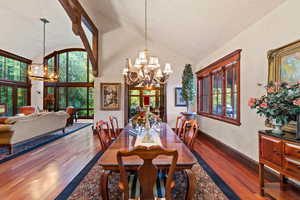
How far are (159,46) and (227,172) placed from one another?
17.4 feet

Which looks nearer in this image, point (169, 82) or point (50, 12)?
point (50, 12)

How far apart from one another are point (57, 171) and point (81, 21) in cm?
434

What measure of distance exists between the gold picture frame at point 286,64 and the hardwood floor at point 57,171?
1.12 m

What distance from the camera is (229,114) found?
13.6 feet

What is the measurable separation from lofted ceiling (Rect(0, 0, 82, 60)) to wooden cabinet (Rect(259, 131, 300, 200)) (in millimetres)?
6658

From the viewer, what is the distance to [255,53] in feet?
10.1

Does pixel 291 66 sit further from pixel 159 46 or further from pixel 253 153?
pixel 159 46

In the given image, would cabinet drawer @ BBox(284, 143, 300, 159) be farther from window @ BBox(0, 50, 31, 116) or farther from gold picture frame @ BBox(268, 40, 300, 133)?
window @ BBox(0, 50, 31, 116)

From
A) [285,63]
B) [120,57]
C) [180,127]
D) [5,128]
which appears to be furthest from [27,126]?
[285,63]

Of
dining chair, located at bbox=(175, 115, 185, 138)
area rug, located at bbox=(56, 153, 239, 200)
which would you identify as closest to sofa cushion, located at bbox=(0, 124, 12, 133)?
area rug, located at bbox=(56, 153, 239, 200)

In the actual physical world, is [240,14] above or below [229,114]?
above

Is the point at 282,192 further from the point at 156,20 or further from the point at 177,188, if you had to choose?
the point at 156,20

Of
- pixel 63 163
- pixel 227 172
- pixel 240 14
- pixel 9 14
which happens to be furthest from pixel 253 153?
pixel 9 14

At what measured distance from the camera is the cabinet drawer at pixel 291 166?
1.72m
